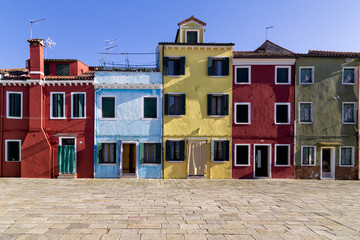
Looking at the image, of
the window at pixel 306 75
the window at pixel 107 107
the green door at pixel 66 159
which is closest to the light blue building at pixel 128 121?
the window at pixel 107 107

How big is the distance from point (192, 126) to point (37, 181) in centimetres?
1106

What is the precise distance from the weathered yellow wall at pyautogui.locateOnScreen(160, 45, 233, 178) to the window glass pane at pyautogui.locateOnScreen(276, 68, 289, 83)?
145 inches

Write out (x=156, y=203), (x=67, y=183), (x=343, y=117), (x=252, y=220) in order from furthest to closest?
1. (x=343, y=117)
2. (x=67, y=183)
3. (x=156, y=203)
4. (x=252, y=220)

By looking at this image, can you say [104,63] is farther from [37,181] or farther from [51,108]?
[37,181]

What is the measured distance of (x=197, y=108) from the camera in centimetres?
1756

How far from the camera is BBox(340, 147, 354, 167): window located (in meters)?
17.8

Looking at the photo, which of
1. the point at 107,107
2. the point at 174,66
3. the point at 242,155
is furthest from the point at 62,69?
the point at 242,155

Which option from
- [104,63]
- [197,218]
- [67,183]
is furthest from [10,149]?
[197,218]

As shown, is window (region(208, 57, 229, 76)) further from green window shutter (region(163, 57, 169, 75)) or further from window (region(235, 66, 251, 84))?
green window shutter (region(163, 57, 169, 75))

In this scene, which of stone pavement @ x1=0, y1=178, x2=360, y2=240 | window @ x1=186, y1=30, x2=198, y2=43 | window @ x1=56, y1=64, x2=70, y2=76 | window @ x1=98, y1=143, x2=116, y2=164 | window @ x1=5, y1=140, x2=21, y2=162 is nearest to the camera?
stone pavement @ x1=0, y1=178, x2=360, y2=240

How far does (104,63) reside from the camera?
17.7 meters

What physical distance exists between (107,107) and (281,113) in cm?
1303

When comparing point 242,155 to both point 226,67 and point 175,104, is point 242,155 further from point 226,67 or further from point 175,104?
point 226,67

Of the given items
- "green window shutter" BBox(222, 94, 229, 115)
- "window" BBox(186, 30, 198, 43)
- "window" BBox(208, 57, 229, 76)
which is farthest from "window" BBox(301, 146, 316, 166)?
"window" BBox(186, 30, 198, 43)
